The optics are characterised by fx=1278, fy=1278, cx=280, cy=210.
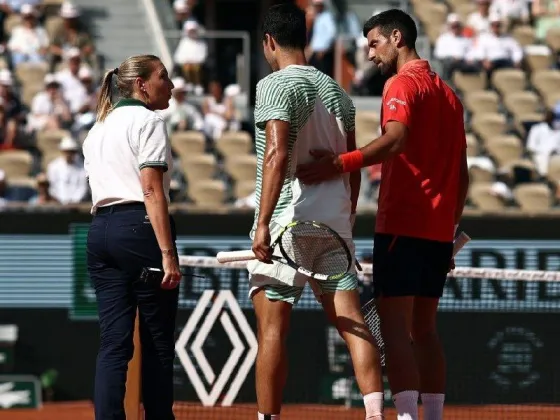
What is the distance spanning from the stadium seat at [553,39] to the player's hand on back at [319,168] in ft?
41.6

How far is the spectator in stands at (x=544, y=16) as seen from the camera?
18.8 meters

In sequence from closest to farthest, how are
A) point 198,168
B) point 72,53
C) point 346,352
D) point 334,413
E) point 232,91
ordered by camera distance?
1. point 334,413
2. point 346,352
3. point 198,168
4. point 72,53
5. point 232,91

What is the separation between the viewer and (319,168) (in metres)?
6.35

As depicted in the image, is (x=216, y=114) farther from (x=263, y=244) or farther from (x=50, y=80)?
(x=263, y=244)

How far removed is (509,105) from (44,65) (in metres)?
6.24

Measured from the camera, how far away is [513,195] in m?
15.2

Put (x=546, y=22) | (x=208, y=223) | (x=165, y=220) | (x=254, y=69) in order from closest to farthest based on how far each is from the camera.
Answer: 1. (x=165, y=220)
2. (x=208, y=223)
3. (x=546, y=22)
4. (x=254, y=69)

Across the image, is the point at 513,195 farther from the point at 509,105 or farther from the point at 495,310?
the point at 495,310

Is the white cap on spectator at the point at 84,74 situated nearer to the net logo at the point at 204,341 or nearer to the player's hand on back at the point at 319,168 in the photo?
the net logo at the point at 204,341

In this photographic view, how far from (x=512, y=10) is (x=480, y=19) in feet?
2.96

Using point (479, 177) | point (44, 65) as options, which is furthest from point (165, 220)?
point (44, 65)

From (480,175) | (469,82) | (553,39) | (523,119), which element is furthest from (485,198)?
(553,39)

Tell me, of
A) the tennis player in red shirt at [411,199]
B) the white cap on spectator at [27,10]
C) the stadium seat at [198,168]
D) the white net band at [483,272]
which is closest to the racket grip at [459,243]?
the tennis player in red shirt at [411,199]

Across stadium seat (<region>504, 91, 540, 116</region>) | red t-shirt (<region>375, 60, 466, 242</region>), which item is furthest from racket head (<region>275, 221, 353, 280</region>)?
stadium seat (<region>504, 91, 540, 116</region>)
